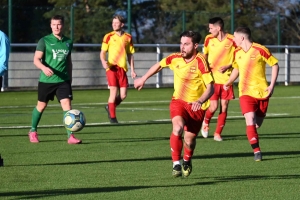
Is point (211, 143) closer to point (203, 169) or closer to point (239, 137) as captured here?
point (239, 137)

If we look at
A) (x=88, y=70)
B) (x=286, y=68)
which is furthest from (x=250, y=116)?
(x=286, y=68)

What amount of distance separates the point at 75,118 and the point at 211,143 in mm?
2530

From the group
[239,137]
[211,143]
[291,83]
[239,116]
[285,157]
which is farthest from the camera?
[291,83]

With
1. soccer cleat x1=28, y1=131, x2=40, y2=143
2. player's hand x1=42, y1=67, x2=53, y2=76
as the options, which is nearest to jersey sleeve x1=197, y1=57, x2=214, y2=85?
player's hand x1=42, y1=67, x2=53, y2=76

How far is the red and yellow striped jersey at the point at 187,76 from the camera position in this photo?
9.94 m

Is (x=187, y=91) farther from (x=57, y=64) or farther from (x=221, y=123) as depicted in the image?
(x=221, y=123)

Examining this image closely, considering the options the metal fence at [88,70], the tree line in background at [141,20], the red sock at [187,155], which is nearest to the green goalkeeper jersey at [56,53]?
the red sock at [187,155]

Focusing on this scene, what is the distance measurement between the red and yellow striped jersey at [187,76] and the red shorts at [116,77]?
7.43 metres

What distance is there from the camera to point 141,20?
3681 centimetres

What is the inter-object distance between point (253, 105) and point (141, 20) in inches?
997

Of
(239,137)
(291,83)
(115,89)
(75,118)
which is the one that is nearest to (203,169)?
(75,118)

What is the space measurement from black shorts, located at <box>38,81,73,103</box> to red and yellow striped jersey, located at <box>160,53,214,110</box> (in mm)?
3519

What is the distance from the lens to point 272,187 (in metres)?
9.04

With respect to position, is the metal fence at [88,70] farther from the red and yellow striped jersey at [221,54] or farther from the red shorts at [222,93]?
the red shorts at [222,93]
